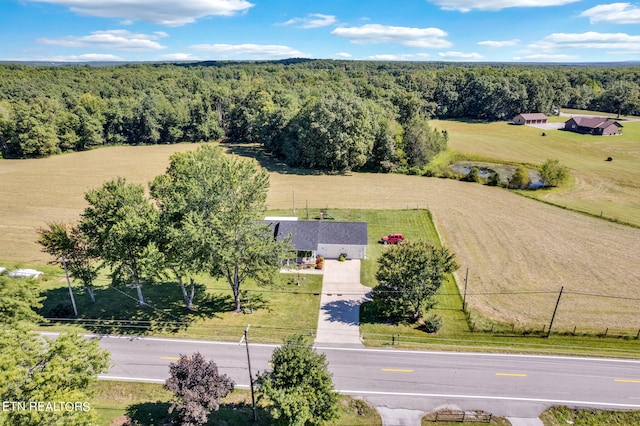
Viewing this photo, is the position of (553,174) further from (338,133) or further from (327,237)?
(327,237)

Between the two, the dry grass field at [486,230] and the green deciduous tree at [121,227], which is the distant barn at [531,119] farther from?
the green deciduous tree at [121,227]

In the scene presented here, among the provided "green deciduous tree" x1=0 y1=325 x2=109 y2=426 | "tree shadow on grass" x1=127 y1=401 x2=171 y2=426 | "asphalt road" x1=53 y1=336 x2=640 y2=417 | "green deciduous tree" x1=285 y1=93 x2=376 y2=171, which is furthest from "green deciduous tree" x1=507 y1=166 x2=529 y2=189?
"green deciduous tree" x1=0 y1=325 x2=109 y2=426

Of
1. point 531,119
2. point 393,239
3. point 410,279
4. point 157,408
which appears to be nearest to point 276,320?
point 157,408

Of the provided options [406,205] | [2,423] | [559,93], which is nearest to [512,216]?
[406,205]

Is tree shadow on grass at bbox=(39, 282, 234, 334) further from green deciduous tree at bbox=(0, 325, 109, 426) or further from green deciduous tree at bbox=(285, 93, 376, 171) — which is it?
green deciduous tree at bbox=(285, 93, 376, 171)

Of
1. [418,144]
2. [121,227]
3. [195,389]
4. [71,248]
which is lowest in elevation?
[195,389]

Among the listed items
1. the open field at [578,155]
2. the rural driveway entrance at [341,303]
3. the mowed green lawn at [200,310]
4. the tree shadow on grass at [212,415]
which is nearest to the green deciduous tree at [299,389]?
the tree shadow on grass at [212,415]
